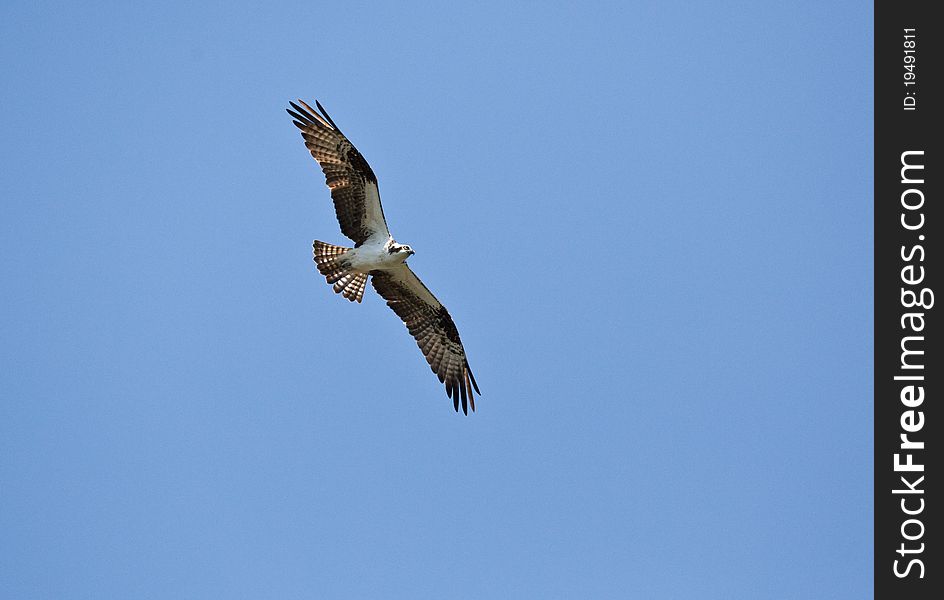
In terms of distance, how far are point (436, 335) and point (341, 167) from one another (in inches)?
119

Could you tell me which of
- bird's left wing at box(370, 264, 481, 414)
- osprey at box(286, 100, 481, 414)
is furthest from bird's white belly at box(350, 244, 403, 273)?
bird's left wing at box(370, 264, 481, 414)

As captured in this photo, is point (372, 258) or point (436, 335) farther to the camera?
point (436, 335)

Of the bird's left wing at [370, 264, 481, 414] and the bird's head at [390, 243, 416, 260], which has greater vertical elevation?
the bird's head at [390, 243, 416, 260]

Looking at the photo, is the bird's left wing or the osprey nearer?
the osprey

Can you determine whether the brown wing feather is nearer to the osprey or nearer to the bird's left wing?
the osprey

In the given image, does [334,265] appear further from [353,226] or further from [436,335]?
[436,335]

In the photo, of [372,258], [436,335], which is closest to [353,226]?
[372,258]

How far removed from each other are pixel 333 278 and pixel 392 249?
0.92 metres

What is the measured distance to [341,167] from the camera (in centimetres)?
1545

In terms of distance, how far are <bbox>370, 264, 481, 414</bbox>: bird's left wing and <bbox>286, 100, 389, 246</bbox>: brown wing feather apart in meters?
1.38

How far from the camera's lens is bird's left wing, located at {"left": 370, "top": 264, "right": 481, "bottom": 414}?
656 inches
